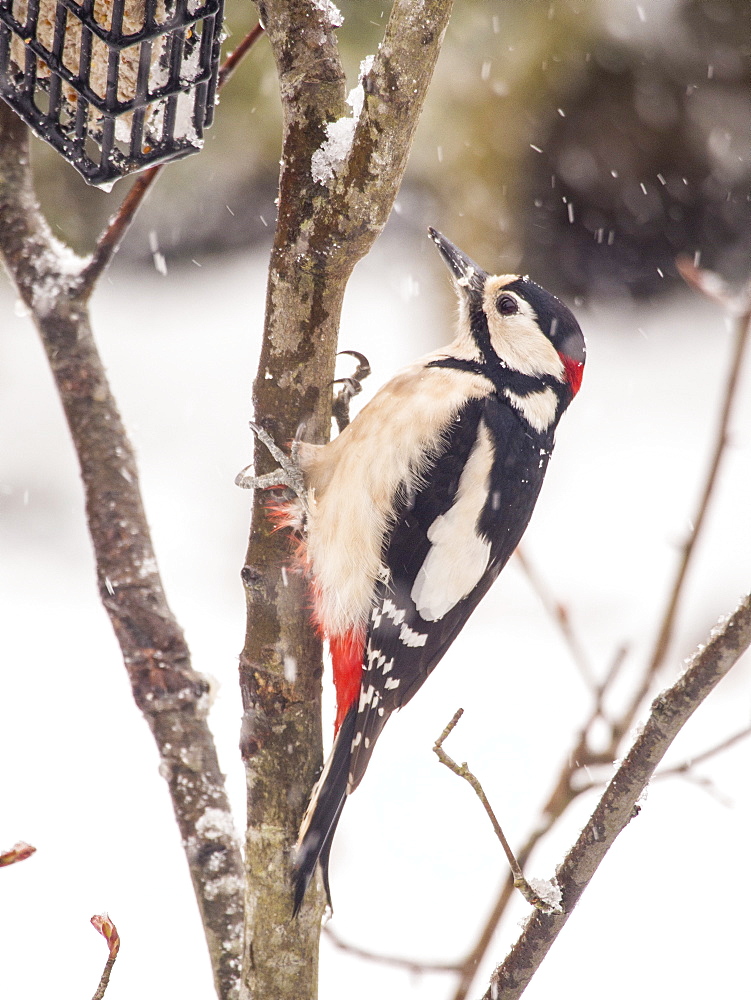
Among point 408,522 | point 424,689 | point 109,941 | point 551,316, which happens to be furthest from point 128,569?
point 424,689

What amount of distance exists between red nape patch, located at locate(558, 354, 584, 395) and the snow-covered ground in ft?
1.37

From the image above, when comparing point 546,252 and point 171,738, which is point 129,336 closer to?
point 546,252

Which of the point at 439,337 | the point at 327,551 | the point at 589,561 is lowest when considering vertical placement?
the point at 589,561

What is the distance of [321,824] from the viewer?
1.68m

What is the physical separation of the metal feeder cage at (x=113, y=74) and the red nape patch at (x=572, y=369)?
963 millimetres

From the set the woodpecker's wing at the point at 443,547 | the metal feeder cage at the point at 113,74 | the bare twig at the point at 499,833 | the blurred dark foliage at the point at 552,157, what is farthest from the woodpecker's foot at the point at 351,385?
the blurred dark foliage at the point at 552,157

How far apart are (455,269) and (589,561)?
3.78m

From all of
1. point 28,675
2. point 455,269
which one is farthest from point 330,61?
point 28,675

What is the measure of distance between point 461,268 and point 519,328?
20cm

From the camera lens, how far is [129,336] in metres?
6.78

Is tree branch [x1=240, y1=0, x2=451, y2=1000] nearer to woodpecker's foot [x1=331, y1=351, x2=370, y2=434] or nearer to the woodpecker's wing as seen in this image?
the woodpecker's wing

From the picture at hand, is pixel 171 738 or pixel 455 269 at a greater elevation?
pixel 455 269

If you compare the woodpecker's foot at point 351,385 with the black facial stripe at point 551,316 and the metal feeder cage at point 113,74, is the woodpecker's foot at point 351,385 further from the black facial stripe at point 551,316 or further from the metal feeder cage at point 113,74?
the metal feeder cage at point 113,74

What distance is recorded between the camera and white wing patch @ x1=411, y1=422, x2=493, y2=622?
6.61 ft
